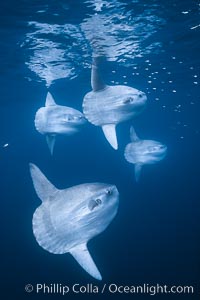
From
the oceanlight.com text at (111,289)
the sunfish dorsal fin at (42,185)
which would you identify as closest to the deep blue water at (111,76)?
the oceanlight.com text at (111,289)

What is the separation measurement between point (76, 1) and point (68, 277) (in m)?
12.0

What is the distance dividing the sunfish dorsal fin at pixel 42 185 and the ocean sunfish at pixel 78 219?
0.49ft

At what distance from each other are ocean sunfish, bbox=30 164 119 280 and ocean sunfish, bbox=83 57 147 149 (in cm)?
248

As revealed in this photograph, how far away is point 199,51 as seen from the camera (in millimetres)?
14875

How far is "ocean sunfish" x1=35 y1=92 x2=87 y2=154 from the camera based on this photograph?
26.9 ft

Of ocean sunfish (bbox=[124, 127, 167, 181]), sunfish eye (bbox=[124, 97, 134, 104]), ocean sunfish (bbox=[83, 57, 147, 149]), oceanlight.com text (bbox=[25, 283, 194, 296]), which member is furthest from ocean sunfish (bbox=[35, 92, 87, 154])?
oceanlight.com text (bbox=[25, 283, 194, 296])

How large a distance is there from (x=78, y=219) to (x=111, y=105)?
3401mm

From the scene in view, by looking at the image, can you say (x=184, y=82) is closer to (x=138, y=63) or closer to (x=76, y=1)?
(x=138, y=63)

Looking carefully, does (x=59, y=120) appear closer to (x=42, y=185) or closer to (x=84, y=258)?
(x=42, y=185)

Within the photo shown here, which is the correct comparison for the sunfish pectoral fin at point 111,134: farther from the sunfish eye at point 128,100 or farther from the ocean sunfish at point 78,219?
the ocean sunfish at point 78,219

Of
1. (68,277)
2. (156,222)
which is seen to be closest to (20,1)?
(68,277)

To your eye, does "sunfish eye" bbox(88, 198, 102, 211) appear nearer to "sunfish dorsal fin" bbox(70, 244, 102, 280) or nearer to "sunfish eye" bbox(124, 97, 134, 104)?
"sunfish dorsal fin" bbox(70, 244, 102, 280)

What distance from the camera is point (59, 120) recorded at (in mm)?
8352

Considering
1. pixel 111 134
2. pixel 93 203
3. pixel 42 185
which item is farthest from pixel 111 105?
pixel 93 203
